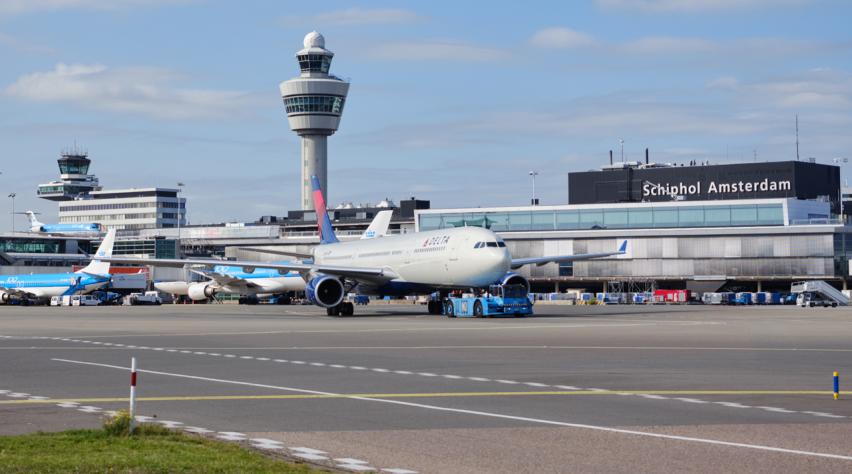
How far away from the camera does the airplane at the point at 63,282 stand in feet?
376

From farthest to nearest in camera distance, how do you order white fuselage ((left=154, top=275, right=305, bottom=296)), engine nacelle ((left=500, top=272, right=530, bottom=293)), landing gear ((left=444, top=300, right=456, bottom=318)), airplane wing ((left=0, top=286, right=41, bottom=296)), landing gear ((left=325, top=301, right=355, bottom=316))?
airplane wing ((left=0, top=286, right=41, bottom=296)) → white fuselage ((left=154, top=275, right=305, bottom=296)) → landing gear ((left=325, top=301, right=355, bottom=316)) → landing gear ((left=444, top=300, right=456, bottom=318)) → engine nacelle ((left=500, top=272, right=530, bottom=293))

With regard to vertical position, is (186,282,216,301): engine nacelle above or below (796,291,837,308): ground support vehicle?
above

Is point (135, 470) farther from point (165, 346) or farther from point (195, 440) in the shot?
point (165, 346)

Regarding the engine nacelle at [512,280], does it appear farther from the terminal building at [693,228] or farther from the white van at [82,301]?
the terminal building at [693,228]

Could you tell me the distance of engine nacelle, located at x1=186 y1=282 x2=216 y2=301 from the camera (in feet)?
415

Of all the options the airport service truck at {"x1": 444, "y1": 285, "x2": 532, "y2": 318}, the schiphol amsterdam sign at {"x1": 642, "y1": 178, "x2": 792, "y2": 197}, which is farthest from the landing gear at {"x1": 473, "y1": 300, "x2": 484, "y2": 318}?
the schiphol amsterdam sign at {"x1": 642, "y1": 178, "x2": 792, "y2": 197}

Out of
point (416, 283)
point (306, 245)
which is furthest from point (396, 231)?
point (416, 283)

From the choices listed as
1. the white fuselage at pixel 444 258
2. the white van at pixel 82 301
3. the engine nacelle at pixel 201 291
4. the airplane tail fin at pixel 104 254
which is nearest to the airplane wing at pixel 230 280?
the engine nacelle at pixel 201 291

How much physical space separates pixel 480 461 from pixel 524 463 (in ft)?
1.83

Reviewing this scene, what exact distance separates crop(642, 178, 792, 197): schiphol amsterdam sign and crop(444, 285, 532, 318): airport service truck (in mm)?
94624

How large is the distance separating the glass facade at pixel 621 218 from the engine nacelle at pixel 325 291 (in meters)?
73.8

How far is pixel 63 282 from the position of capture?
4569 inches

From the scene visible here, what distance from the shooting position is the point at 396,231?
195 m

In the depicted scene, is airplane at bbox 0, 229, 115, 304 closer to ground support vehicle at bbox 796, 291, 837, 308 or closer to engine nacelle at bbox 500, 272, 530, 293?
engine nacelle at bbox 500, 272, 530, 293
